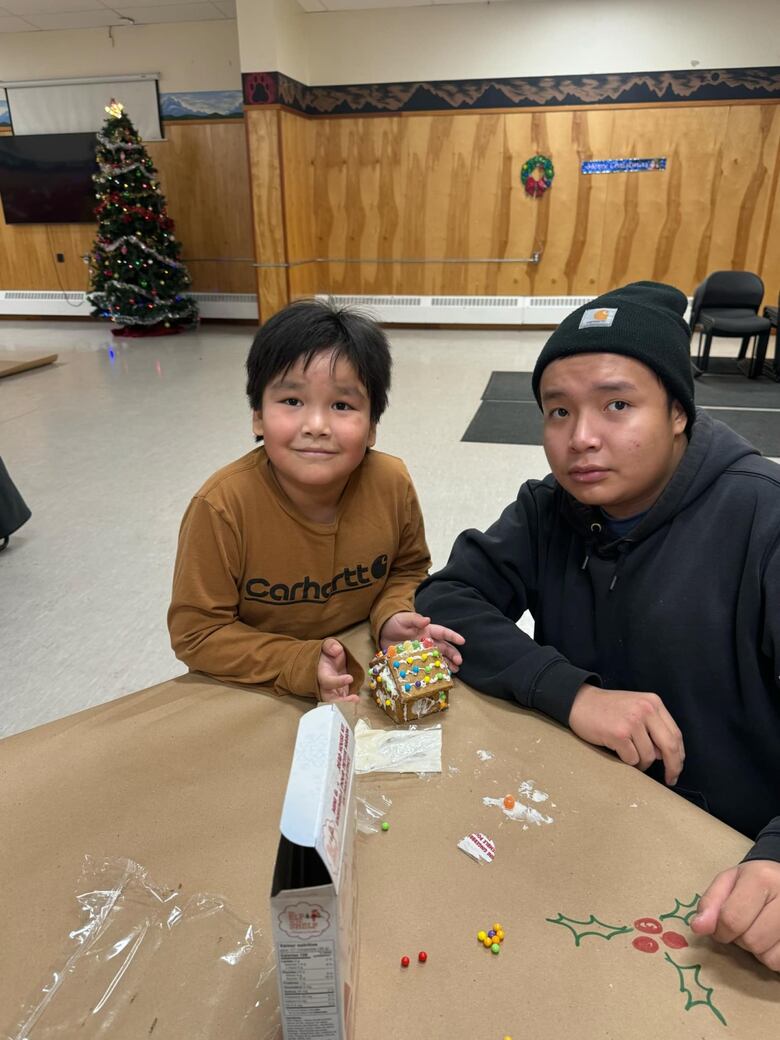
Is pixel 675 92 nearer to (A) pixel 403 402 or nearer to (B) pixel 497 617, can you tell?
(A) pixel 403 402

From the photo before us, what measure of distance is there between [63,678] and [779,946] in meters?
2.14

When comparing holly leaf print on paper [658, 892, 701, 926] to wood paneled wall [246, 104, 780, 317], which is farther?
wood paneled wall [246, 104, 780, 317]

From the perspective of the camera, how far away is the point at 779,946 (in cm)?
60

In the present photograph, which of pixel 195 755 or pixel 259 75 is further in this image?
pixel 259 75

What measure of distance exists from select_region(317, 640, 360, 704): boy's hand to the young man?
166 millimetres

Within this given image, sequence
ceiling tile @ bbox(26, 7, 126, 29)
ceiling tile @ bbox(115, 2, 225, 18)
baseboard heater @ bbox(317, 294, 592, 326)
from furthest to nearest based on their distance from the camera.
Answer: baseboard heater @ bbox(317, 294, 592, 326) → ceiling tile @ bbox(26, 7, 126, 29) → ceiling tile @ bbox(115, 2, 225, 18)

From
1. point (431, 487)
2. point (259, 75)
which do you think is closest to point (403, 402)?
point (431, 487)

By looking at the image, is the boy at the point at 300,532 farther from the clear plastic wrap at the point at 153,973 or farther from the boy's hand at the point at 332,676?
the clear plastic wrap at the point at 153,973

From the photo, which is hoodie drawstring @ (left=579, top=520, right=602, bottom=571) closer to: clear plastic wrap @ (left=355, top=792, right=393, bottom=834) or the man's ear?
the man's ear

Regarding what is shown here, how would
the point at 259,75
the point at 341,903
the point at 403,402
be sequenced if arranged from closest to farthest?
the point at 341,903, the point at 403,402, the point at 259,75

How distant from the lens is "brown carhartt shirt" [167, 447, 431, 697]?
1043mm

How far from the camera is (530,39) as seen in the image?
7.37 m

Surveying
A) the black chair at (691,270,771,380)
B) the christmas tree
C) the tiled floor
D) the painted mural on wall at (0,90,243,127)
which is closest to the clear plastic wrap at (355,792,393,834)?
the tiled floor

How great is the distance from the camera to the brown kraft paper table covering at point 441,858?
1.90 ft
